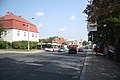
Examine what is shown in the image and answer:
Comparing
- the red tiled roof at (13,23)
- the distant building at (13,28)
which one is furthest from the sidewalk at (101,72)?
the red tiled roof at (13,23)

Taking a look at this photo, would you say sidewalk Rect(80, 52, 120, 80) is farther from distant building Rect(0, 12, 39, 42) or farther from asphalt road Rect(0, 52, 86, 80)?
distant building Rect(0, 12, 39, 42)

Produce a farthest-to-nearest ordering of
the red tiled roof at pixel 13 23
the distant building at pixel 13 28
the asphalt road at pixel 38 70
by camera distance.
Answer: the red tiled roof at pixel 13 23 → the distant building at pixel 13 28 → the asphalt road at pixel 38 70

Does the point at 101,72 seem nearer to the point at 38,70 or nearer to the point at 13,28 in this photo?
the point at 38,70

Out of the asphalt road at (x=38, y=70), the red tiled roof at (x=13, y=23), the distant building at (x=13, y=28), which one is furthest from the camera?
the red tiled roof at (x=13, y=23)

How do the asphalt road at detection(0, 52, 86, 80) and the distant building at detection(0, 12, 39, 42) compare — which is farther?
the distant building at detection(0, 12, 39, 42)

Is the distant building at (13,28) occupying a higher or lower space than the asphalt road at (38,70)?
higher

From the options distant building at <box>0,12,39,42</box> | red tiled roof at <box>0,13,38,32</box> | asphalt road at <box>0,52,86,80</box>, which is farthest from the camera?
red tiled roof at <box>0,13,38,32</box>

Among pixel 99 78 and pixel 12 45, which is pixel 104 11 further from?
pixel 12 45

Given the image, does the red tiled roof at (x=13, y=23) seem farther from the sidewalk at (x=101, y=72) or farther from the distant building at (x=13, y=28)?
the sidewalk at (x=101, y=72)

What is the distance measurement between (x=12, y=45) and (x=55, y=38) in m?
75.6

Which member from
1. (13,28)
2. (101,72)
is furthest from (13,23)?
(101,72)

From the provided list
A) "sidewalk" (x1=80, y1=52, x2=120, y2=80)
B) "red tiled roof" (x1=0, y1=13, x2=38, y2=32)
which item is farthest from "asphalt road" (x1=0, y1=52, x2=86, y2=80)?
"red tiled roof" (x1=0, y1=13, x2=38, y2=32)

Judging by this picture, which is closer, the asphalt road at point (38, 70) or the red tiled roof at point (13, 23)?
the asphalt road at point (38, 70)

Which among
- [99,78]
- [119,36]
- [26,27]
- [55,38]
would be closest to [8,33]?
[26,27]
